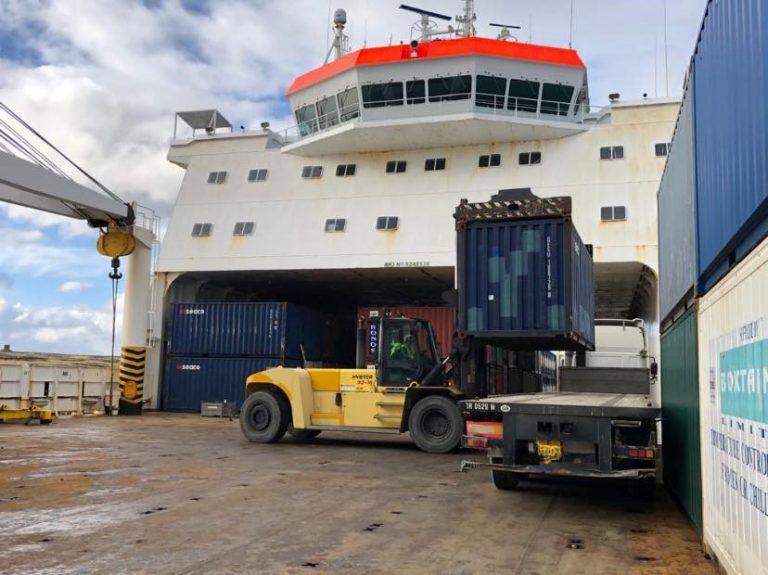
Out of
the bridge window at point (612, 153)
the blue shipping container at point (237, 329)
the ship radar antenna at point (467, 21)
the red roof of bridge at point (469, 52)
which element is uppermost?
the ship radar antenna at point (467, 21)

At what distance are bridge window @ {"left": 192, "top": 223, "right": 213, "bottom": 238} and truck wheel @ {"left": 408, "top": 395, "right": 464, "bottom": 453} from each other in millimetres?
13730

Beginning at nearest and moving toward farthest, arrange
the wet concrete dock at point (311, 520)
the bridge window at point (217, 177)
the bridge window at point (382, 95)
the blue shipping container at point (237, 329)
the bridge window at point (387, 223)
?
the wet concrete dock at point (311, 520) → the bridge window at point (382, 95) → the bridge window at point (387, 223) → the blue shipping container at point (237, 329) → the bridge window at point (217, 177)

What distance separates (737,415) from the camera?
4.02 metres

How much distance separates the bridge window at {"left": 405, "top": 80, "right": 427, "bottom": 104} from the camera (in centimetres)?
2138

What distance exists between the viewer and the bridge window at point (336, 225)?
22344 mm

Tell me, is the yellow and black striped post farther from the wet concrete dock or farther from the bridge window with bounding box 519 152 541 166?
the bridge window with bounding box 519 152 541 166

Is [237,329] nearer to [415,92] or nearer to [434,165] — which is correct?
[434,165]

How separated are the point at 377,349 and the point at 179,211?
1395cm

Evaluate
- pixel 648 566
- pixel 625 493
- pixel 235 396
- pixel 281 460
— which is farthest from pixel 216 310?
pixel 648 566

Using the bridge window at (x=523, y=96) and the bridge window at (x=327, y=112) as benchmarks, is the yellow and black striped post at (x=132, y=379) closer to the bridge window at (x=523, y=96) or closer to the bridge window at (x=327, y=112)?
the bridge window at (x=327, y=112)

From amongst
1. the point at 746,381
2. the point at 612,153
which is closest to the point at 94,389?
the point at 612,153

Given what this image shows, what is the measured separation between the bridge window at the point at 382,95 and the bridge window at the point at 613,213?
23.7 ft

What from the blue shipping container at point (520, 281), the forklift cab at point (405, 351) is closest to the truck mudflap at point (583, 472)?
the blue shipping container at point (520, 281)

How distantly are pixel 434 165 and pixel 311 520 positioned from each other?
1717 centimetres
